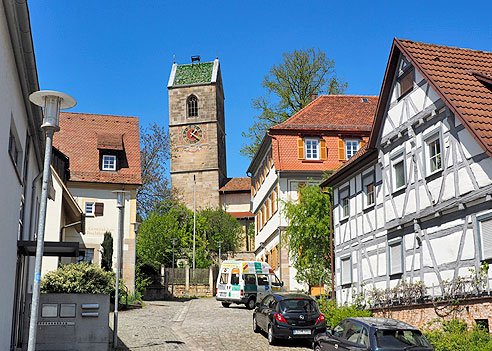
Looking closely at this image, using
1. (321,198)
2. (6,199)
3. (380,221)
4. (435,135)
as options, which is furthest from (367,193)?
(6,199)

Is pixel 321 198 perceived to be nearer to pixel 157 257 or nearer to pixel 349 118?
pixel 349 118

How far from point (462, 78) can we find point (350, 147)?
22.6 meters

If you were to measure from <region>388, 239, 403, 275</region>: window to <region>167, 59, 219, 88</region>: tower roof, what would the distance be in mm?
63678

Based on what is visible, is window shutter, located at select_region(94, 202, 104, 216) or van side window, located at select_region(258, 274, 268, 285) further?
window shutter, located at select_region(94, 202, 104, 216)

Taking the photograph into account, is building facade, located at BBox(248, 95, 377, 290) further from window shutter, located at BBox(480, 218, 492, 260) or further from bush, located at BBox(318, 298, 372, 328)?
window shutter, located at BBox(480, 218, 492, 260)

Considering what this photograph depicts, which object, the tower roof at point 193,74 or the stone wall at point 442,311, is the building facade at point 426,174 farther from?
the tower roof at point 193,74

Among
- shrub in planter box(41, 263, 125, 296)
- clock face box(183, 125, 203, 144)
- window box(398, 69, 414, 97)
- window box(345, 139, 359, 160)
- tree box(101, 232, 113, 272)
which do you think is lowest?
shrub in planter box(41, 263, 125, 296)

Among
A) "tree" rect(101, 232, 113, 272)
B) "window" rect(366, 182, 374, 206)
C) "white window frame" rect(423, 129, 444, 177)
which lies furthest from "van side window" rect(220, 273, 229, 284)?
"white window frame" rect(423, 129, 444, 177)

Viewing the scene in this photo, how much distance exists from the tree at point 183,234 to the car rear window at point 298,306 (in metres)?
34.1

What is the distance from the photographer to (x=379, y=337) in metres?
12.7

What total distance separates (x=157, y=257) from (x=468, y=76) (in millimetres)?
42492

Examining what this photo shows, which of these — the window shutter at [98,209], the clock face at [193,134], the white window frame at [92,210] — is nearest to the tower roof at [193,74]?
the clock face at [193,134]

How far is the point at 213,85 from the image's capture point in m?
82.7

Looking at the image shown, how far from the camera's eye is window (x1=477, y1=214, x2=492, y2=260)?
50.3ft
